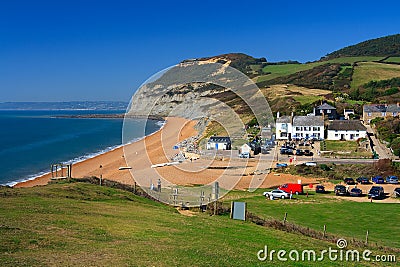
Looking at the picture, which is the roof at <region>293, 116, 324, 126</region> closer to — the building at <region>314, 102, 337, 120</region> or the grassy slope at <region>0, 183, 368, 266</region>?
the building at <region>314, 102, 337, 120</region>

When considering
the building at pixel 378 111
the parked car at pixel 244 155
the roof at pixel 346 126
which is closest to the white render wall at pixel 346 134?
the roof at pixel 346 126

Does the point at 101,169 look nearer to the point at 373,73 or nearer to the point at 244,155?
the point at 244,155

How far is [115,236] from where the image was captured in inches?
479

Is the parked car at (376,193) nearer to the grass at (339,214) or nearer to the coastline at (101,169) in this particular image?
the grass at (339,214)

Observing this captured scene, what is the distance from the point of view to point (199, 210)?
20.4 meters

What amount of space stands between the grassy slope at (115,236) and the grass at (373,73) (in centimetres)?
9949

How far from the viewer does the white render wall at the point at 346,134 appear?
194 ft

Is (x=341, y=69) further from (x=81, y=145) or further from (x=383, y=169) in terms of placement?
(x=383, y=169)

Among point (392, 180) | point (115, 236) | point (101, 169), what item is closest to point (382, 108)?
point (392, 180)

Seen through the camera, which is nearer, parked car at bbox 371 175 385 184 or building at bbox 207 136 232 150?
parked car at bbox 371 175 385 184

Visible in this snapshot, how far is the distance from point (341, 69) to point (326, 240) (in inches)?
5112

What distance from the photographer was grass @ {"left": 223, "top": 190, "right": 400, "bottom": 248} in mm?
19906

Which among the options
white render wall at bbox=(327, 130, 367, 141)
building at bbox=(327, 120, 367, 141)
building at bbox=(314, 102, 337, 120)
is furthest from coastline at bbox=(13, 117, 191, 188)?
building at bbox=(314, 102, 337, 120)

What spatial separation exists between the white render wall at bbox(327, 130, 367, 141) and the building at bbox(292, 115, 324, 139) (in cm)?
136
